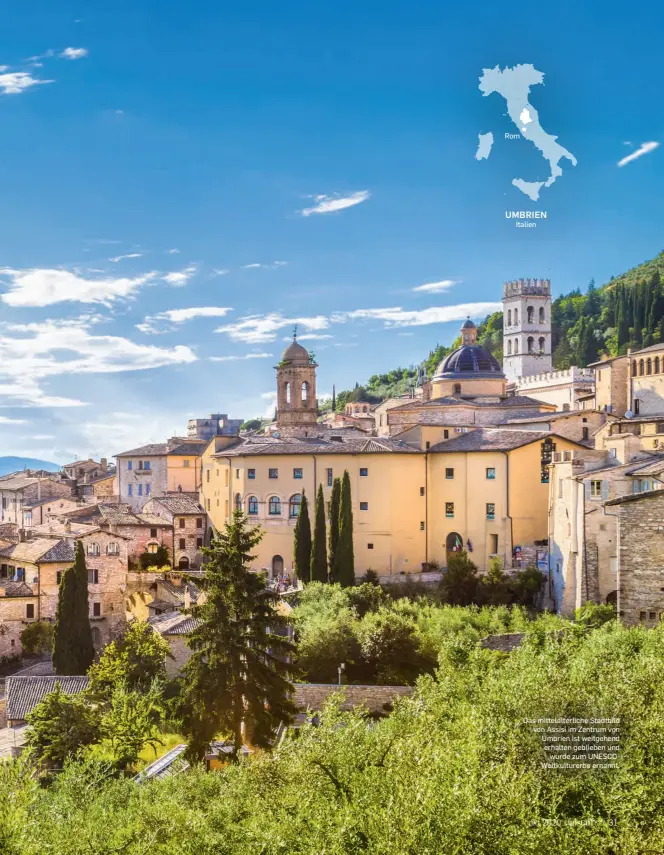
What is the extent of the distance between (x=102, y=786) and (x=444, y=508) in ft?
74.7

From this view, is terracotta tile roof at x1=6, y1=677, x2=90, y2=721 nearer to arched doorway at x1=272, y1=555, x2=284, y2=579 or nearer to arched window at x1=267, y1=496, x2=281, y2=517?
arched doorway at x1=272, y1=555, x2=284, y2=579

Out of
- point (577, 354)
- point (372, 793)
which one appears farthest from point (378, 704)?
point (577, 354)

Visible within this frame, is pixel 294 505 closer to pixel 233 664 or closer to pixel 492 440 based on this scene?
pixel 492 440

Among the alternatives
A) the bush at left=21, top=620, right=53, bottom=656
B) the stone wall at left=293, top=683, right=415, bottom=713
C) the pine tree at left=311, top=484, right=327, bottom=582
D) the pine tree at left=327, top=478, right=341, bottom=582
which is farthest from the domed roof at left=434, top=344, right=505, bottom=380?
the stone wall at left=293, top=683, right=415, bottom=713

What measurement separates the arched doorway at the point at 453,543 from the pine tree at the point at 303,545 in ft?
19.0

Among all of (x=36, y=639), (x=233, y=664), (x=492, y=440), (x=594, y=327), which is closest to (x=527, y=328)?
(x=594, y=327)

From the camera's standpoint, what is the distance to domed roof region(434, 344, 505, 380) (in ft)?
171

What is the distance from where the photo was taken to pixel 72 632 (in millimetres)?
35438

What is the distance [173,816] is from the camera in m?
15.8

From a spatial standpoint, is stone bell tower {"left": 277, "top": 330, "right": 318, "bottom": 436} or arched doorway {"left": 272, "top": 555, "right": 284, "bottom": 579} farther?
stone bell tower {"left": 277, "top": 330, "right": 318, "bottom": 436}

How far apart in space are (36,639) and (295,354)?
2228 cm

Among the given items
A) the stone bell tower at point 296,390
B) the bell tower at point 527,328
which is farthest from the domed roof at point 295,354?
the bell tower at point 527,328

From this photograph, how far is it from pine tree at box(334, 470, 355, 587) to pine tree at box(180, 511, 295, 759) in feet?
44.4

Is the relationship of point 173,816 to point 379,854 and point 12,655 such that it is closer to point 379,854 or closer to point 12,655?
point 379,854
